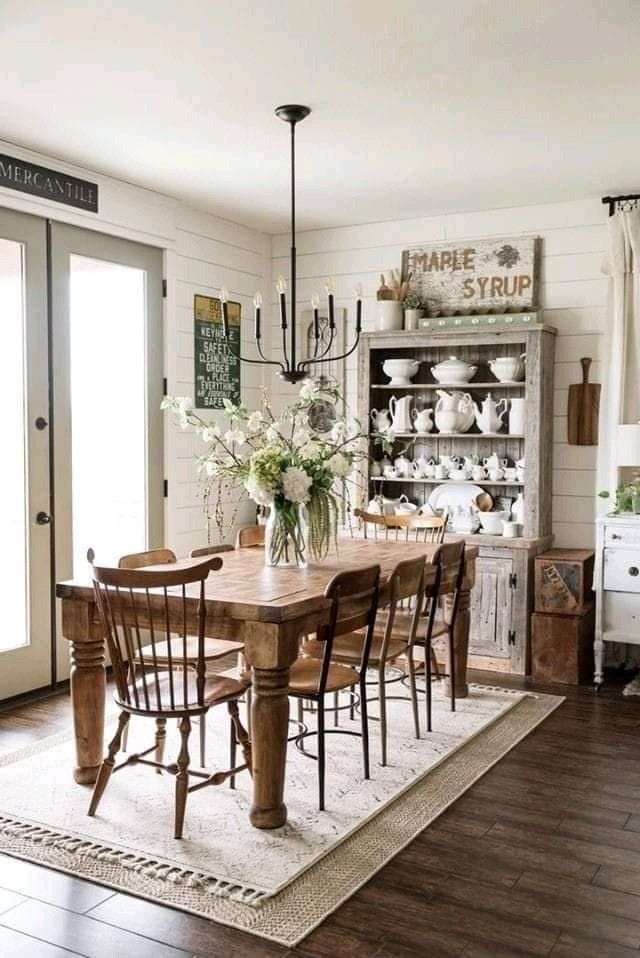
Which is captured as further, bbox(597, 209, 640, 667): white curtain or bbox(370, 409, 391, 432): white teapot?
bbox(370, 409, 391, 432): white teapot

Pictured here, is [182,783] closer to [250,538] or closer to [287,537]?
[287,537]

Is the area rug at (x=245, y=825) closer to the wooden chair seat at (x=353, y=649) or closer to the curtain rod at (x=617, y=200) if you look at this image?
the wooden chair seat at (x=353, y=649)

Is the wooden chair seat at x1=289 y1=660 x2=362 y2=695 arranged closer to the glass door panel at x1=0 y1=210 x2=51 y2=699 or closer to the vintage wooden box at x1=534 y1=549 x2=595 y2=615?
the glass door panel at x1=0 y1=210 x2=51 y2=699

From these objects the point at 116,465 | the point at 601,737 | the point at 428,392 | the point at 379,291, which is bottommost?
the point at 601,737

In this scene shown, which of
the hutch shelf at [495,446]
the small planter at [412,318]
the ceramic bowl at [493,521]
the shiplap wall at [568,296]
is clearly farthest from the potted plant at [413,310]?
the ceramic bowl at [493,521]

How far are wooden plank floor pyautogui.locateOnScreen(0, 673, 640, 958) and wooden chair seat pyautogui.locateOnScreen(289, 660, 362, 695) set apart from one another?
0.60 meters

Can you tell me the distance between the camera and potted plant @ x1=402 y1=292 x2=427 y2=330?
6004mm

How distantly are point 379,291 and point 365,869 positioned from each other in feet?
13.0

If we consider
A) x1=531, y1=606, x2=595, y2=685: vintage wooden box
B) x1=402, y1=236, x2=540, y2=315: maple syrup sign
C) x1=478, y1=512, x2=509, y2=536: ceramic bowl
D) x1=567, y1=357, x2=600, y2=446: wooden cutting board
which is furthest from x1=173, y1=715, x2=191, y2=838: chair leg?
x1=402, y1=236, x2=540, y2=315: maple syrup sign

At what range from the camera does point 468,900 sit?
2814mm

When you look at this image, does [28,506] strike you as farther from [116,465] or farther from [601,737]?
[601,737]

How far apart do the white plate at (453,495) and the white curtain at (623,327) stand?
894mm

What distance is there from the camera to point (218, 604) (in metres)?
3.24

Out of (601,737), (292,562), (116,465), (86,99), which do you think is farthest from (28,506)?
(601,737)
